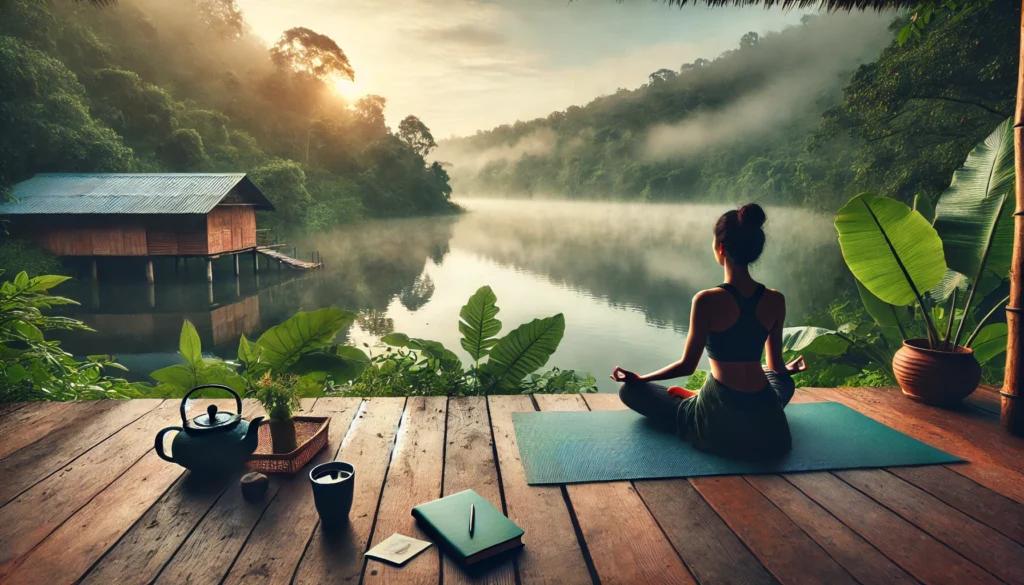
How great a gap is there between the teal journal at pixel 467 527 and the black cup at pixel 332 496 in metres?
0.20

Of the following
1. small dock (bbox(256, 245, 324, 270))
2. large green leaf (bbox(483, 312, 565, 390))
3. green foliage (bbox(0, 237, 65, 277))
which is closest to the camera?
large green leaf (bbox(483, 312, 565, 390))

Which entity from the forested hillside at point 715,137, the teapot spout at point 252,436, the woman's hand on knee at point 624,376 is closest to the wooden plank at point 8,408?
the teapot spout at point 252,436

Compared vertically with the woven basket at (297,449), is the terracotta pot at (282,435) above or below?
above

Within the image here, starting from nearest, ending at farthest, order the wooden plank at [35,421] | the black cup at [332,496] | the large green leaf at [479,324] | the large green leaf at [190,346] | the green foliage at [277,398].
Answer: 1. the black cup at [332,496]
2. the green foliage at [277,398]
3. the wooden plank at [35,421]
4. the large green leaf at [190,346]
5. the large green leaf at [479,324]

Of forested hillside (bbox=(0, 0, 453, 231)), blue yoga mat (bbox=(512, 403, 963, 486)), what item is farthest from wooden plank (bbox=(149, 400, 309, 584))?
forested hillside (bbox=(0, 0, 453, 231))

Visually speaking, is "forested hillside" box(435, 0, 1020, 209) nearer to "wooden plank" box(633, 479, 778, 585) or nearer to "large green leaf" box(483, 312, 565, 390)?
"large green leaf" box(483, 312, 565, 390)

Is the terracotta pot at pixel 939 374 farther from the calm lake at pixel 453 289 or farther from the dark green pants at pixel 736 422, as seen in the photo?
the calm lake at pixel 453 289

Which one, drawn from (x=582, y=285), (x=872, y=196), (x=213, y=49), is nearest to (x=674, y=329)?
(x=582, y=285)

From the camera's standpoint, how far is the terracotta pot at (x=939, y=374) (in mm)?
2900

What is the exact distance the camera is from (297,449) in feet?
6.88

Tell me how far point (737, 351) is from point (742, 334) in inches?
2.6

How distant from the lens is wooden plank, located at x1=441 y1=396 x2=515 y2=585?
1.51m

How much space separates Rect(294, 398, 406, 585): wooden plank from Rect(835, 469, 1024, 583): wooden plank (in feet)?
5.40

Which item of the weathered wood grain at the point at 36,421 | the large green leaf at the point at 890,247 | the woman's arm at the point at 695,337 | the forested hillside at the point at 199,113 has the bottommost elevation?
the weathered wood grain at the point at 36,421
